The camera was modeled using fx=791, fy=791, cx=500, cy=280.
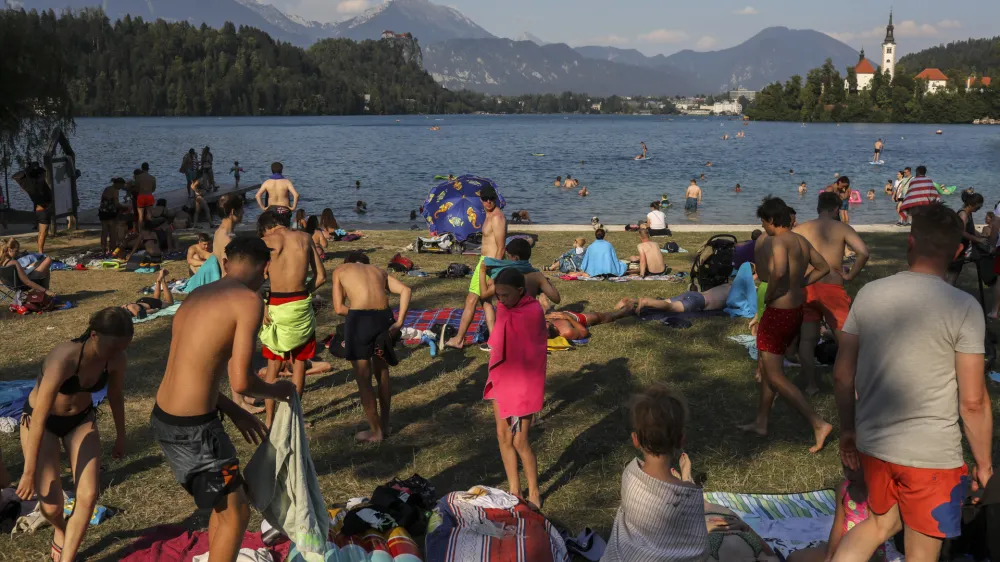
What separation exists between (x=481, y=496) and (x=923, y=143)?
7974cm

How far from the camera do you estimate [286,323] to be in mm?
6301

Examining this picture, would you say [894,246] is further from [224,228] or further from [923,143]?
[923,143]

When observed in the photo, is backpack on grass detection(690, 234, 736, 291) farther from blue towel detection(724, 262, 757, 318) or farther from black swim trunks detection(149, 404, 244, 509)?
black swim trunks detection(149, 404, 244, 509)

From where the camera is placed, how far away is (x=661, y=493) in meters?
3.23

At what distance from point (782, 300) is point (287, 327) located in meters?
3.80

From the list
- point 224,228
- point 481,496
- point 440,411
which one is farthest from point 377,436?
point 224,228

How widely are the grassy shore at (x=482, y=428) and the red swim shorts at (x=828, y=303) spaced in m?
0.83

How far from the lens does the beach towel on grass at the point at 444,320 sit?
9.01 m

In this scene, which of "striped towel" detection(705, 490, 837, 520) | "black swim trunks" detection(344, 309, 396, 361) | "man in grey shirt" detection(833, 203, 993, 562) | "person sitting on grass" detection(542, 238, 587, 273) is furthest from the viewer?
"person sitting on grass" detection(542, 238, 587, 273)

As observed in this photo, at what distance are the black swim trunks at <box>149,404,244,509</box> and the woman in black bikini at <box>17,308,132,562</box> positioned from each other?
29.7 inches

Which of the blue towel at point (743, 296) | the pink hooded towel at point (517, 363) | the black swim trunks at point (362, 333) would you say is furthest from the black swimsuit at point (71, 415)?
the blue towel at point (743, 296)

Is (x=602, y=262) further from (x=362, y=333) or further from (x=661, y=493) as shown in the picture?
(x=661, y=493)

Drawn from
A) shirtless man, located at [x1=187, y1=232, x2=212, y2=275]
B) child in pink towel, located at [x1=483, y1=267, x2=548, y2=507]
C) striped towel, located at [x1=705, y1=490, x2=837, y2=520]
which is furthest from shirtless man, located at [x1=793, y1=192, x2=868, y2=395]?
shirtless man, located at [x1=187, y1=232, x2=212, y2=275]

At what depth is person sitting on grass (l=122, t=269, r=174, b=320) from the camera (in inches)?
387
